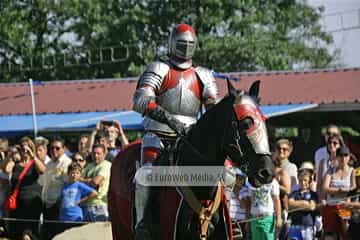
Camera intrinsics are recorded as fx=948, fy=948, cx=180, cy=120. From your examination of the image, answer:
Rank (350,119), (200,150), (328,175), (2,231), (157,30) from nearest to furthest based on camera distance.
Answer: (200,150), (328,175), (2,231), (350,119), (157,30)

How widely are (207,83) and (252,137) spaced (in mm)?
1017

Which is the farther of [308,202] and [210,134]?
[308,202]

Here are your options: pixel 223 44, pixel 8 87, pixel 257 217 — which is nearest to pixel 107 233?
pixel 257 217

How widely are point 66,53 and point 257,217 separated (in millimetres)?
27795

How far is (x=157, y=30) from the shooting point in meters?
35.8

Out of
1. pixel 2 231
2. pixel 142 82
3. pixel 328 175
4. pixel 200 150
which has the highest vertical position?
pixel 142 82

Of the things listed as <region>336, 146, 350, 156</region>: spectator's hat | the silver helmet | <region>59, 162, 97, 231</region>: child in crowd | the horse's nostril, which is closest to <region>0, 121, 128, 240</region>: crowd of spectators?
<region>59, 162, 97, 231</region>: child in crowd

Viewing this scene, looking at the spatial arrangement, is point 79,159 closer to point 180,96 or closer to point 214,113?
point 180,96

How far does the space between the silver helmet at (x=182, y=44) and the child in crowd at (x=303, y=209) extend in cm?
352

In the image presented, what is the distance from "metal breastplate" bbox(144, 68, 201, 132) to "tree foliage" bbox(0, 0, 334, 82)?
25001 mm

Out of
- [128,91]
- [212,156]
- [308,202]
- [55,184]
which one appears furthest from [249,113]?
[128,91]

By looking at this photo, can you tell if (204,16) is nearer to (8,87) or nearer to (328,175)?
(8,87)

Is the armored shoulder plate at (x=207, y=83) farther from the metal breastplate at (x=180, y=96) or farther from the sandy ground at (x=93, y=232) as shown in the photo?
the sandy ground at (x=93, y=232)

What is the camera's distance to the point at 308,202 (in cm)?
1085
